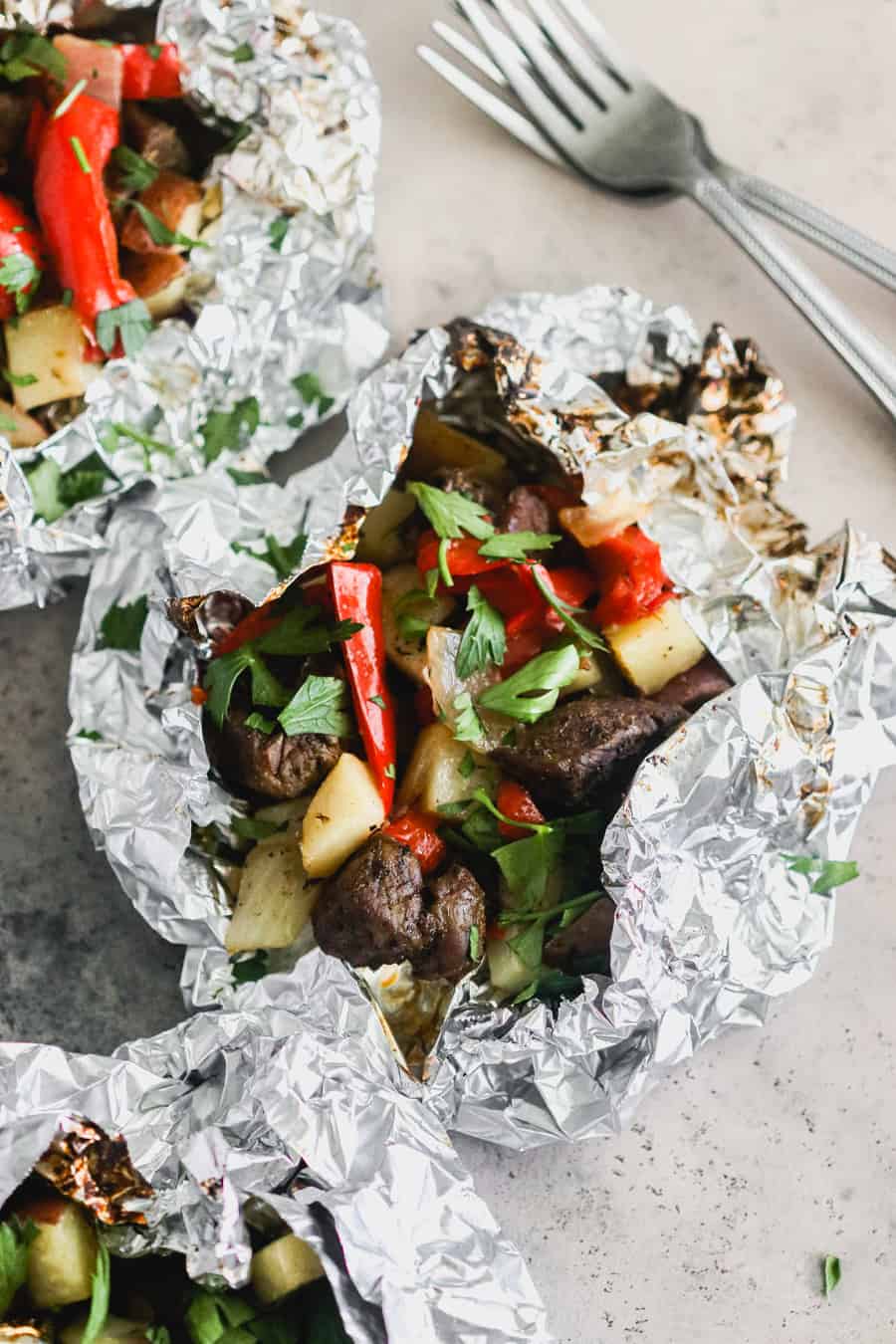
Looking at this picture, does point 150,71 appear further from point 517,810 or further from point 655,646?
point 517,810

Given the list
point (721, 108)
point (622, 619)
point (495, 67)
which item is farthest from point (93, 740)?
point (721, 108)

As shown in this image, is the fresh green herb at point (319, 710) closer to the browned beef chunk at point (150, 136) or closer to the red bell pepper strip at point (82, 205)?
the red bell pepper strip at point (82, 205)

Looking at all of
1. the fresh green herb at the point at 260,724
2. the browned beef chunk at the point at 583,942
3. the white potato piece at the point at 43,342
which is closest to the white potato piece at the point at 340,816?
the fresh green herb at the point at 260,724

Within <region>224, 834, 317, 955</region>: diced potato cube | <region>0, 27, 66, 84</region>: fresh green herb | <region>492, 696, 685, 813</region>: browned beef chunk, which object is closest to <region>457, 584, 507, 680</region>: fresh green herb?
<region>492, 696, 685, 813</region>: browned beef chunk

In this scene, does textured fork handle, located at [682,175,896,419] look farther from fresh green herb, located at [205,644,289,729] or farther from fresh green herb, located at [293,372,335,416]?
fresh green herb, located at [205,644,289,729]

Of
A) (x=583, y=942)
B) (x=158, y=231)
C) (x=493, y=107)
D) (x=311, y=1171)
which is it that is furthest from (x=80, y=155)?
(x=311, y=1171)

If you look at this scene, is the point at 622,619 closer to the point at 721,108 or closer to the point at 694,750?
the point at 694,750
